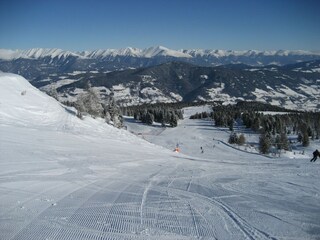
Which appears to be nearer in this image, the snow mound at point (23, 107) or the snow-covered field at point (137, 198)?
the snow-covered field at point (137, 198)

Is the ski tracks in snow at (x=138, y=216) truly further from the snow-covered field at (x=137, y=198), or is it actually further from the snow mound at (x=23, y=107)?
the snow mound at (x=23, y=107)

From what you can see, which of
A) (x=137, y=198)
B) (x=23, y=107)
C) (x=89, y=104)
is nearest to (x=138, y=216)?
(x=137, y=198)

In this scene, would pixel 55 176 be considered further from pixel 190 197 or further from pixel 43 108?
pixel 43 108

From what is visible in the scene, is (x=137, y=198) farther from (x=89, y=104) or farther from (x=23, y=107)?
(x=89, y=104)

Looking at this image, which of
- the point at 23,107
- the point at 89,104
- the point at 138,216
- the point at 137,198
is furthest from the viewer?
the point at 89,104

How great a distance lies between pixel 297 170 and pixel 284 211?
Answer: 35.0 feet

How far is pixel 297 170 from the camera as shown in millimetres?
21656

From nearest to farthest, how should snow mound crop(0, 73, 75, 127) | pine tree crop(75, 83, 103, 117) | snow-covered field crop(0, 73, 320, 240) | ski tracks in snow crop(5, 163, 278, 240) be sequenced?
ski tracks in snow crop(5, 163, 278, 240), snow-covered field crop(0, 73, 320, 240), snow mound crop(0, 73, 75, 127), pine tree crop(75, 83, 103, 117)

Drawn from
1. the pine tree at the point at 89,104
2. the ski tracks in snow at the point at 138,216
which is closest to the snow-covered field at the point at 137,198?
the ski tracks in snow at the point at 138,216

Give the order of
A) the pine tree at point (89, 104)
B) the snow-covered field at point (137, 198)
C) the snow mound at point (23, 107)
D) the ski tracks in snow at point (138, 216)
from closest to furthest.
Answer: the ski tracks in snow at point (138, 216) → the snow-covered field at point (137, 198) → the snow mound at point (23, 107) → the pine tree at point (89, 104)

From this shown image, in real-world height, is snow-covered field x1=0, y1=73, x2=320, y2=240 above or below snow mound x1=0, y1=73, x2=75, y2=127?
below

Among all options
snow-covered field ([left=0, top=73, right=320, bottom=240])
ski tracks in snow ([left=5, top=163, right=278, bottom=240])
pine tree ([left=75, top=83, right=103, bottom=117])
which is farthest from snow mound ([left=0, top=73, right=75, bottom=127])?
ski tracks in snow ([left=5, top=163, right=278, bottom=240])

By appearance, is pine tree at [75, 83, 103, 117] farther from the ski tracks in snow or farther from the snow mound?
the ski tracks in snow

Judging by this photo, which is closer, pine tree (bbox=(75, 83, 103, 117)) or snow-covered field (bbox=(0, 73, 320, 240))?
snow-covered field (bbox=(0, 73, 320, 240))
